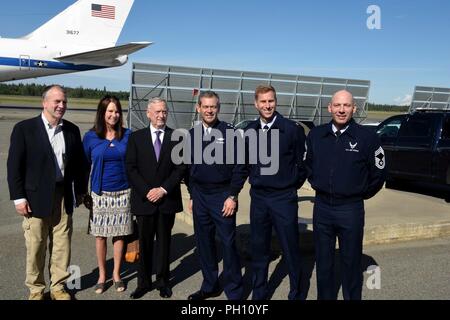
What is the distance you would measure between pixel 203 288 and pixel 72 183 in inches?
63.6

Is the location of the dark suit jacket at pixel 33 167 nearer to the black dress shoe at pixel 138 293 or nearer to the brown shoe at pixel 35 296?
the brown shoe at pixel 35 296

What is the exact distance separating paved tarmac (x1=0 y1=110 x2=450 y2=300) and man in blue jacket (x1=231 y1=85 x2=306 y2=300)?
64 centimetres

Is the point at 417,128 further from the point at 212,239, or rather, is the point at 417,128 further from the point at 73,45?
the point at 73,45

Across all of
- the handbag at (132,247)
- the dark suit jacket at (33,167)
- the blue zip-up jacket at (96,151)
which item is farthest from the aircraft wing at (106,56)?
the dark suit jacket at (33,167)

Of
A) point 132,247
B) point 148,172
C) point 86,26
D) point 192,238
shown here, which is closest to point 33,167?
point 148,172

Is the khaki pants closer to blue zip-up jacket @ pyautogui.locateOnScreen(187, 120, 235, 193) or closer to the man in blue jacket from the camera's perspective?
blue zip-up jacket @ pyautogui.locateOnScreen(187, 120, 235, 193)

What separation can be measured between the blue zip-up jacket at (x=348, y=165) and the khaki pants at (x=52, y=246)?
2.31 m

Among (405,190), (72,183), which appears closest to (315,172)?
(72,183)

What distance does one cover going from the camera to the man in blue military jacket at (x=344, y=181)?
3.62 metres

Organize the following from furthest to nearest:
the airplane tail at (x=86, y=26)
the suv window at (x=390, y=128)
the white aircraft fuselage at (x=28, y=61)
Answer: the airplane tail at (x=86, y=26), the white aircraft fuselage at (x=28, y=61), the suv window at (x=390, y=128)

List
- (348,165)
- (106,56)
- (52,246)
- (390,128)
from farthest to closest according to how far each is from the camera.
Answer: (106,56) < (390,128) < (52,246) < (348,165)

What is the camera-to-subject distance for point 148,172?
14.1 feet

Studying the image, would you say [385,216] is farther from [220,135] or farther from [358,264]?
[220,135]

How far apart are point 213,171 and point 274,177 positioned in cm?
57
